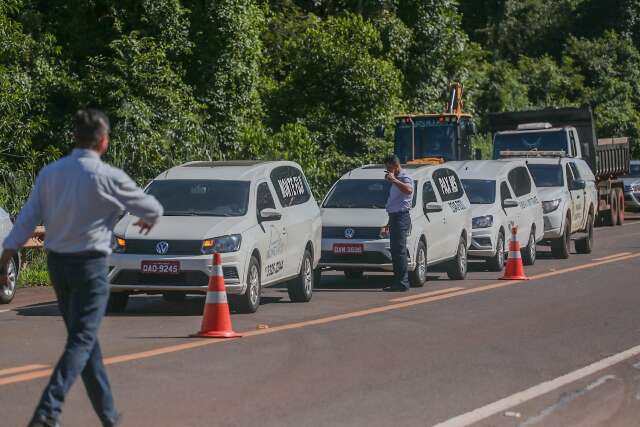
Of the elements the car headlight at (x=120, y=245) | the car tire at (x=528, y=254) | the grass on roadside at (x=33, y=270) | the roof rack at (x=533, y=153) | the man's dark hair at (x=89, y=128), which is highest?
the man's dark hair at (x=89, y=128)

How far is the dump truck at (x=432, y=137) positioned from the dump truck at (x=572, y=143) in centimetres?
105

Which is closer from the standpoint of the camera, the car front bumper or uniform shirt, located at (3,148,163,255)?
uniform shirt, located at (3,148,163,255)

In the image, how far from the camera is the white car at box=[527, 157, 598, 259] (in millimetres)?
25719

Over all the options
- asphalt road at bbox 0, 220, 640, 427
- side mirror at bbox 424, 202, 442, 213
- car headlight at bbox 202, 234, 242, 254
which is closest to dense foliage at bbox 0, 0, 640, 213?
side mirror at bbox 424, 202, 442, 213

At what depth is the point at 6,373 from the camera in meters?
10.0

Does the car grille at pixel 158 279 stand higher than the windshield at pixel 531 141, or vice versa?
the windshield at pixel 531 141

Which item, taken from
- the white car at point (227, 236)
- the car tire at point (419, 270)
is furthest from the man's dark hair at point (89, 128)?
the car tire at point (419, 270)

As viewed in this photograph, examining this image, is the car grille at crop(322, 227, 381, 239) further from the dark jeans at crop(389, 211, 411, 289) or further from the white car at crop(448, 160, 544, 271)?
the white car at crop(448, 160, 544, 271)

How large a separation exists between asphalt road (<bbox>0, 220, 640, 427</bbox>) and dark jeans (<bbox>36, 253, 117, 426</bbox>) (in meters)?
0.95

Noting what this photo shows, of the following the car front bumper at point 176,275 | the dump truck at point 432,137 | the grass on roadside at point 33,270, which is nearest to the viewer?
the car front bumper at point 176,275

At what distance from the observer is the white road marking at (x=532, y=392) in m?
8.23

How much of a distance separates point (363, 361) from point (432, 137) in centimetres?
2178

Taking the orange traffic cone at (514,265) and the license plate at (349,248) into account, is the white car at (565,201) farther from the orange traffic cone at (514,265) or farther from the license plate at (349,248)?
the license plate at (349,248)

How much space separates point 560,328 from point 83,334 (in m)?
7.27
